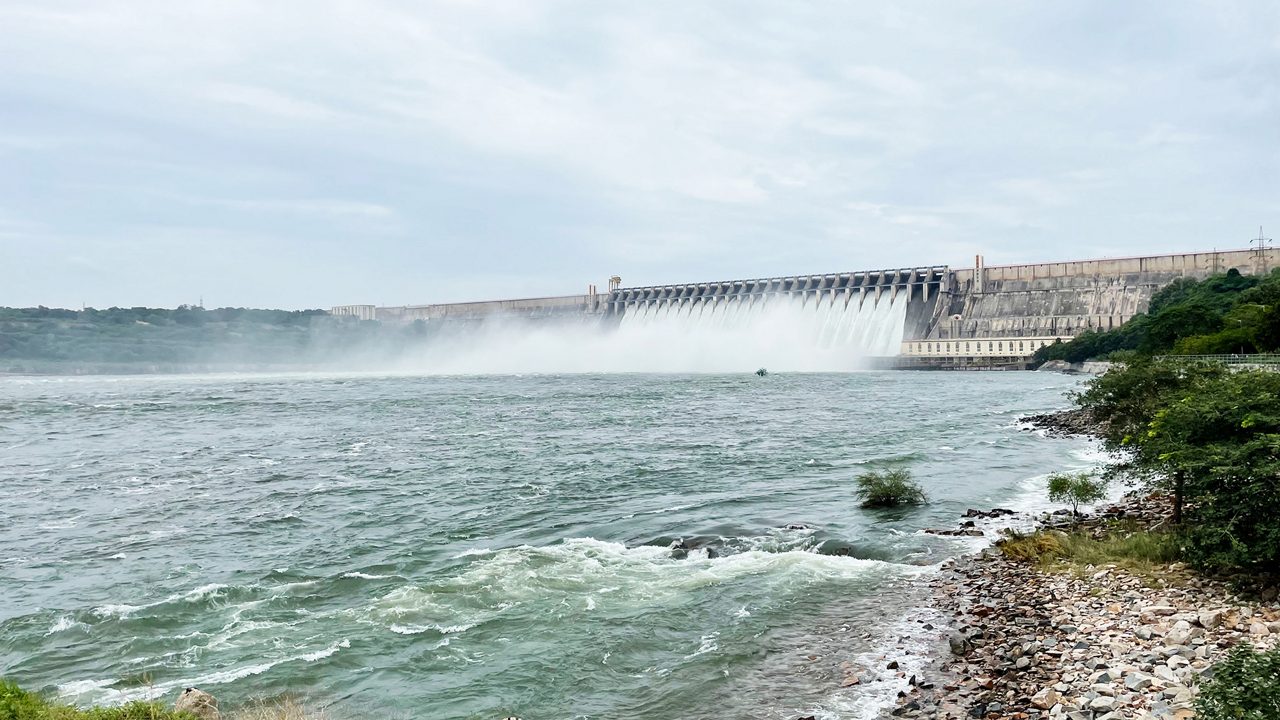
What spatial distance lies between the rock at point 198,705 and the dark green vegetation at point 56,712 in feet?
2.61

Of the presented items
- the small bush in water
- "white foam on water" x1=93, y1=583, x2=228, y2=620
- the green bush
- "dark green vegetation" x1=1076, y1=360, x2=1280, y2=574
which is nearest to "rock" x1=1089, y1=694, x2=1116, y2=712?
the green bush

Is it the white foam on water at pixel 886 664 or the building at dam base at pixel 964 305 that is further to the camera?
the building at dam base at pixel 964 305

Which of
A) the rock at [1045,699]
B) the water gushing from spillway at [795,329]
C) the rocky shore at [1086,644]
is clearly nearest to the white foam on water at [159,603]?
the rocky shore at [1086,644]

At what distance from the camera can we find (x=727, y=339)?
489ft

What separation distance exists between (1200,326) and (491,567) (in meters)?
83.1

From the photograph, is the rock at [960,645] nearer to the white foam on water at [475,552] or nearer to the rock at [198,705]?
the rock at [198,705]

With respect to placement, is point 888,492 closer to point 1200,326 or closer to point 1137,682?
point 1137,682

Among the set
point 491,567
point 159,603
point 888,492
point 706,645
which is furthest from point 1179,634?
point 159,603

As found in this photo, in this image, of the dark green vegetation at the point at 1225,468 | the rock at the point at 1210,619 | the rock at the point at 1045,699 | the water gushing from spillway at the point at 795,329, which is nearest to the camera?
the rock at the point at 1045,699

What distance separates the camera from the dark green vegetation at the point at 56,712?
8.02m

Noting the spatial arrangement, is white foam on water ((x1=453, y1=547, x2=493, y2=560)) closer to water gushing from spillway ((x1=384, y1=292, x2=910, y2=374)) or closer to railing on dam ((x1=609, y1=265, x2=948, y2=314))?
water gushing from spillway ((x1=384, y1=292, x2=910, y2=374))

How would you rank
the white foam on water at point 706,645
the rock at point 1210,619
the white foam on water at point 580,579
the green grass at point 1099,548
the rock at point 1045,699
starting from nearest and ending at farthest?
1. the rock at point 1045,699
2. the rock at point 1210,619
3. the white foam on water at point 706,645
4. the green grass at point 1099,548
5. the white foam on water at point 580,579

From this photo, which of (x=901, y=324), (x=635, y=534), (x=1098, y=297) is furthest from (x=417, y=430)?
(x=1098, y=297)

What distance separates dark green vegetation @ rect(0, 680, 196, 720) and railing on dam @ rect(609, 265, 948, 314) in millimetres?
141437
